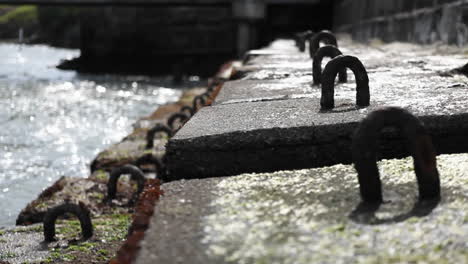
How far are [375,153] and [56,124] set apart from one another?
9270 millimetres

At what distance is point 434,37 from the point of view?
578 centimetres

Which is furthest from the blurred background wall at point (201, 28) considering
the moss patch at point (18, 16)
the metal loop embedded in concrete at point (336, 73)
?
the moss patch at point (18, 16)

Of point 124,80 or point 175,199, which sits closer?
point 175,199

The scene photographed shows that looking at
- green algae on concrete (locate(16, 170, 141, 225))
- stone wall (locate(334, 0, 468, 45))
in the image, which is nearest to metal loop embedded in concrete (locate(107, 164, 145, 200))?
green algae on concrete (locate(16, 170, 141, 225))

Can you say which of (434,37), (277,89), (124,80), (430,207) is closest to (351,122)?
(430,207)

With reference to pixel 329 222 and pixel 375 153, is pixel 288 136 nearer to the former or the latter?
pixel 375 153

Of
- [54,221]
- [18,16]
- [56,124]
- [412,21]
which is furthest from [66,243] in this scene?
[18,16]

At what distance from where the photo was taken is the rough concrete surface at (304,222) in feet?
3.53

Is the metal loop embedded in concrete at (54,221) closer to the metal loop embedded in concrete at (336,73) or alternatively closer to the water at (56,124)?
the metal loop embedded in concrete at (336,73)

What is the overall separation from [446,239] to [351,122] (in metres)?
0.72

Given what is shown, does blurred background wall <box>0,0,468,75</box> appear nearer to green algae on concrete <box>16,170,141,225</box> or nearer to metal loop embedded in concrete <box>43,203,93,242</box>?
green algae on concrete <box>16,170,141,225</box>

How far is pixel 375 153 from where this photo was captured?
1322mm

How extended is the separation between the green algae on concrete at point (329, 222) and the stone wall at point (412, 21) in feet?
12.2

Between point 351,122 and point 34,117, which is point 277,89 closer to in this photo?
point 351,122
